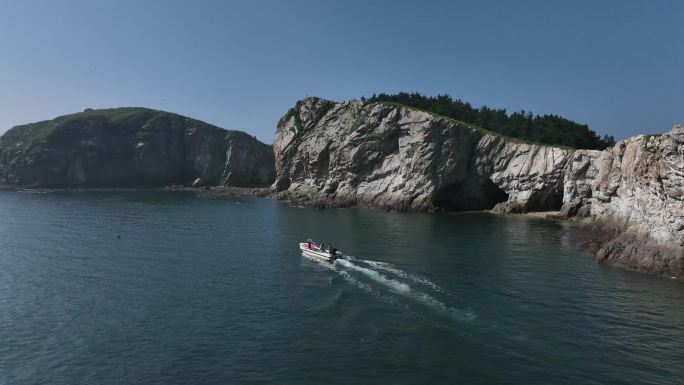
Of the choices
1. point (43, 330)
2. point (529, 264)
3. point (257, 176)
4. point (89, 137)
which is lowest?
point (43, 330)

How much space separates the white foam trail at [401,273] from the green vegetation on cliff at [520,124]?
67357mm

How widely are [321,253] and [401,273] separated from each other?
1051cm

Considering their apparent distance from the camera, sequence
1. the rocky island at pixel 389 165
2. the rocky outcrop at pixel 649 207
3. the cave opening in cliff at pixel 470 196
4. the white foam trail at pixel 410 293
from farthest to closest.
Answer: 1. the cave opening in cliff at pixel 470 196
2. the rocky island at pixel 389 165
3. the rocky outcrop at pixel 649 207
4. the white foam trail at pixel 410 293

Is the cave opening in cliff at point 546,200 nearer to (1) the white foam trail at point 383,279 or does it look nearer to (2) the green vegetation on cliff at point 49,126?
(1) the white foam trail at point 383,279

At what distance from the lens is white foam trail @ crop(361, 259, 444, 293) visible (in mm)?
39281

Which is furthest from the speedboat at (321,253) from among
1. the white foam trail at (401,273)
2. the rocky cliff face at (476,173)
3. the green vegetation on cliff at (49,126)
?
the green vegetation on cliff at (49,126)

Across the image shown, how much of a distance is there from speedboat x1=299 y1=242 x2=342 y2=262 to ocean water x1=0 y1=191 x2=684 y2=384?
116 cm

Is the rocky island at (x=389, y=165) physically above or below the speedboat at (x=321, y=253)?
above

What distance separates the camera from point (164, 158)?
185 metres

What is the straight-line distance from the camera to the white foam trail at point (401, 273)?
129 ft

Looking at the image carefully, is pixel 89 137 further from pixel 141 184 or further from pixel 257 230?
pixel 257 230

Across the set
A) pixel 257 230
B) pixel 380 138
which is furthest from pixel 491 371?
pixel 380 138

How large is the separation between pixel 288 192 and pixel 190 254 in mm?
79159

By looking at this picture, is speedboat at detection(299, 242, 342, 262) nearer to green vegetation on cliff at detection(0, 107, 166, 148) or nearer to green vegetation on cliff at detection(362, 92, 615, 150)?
green vegetation on cliff at detection(362, 92, 615, 150)
